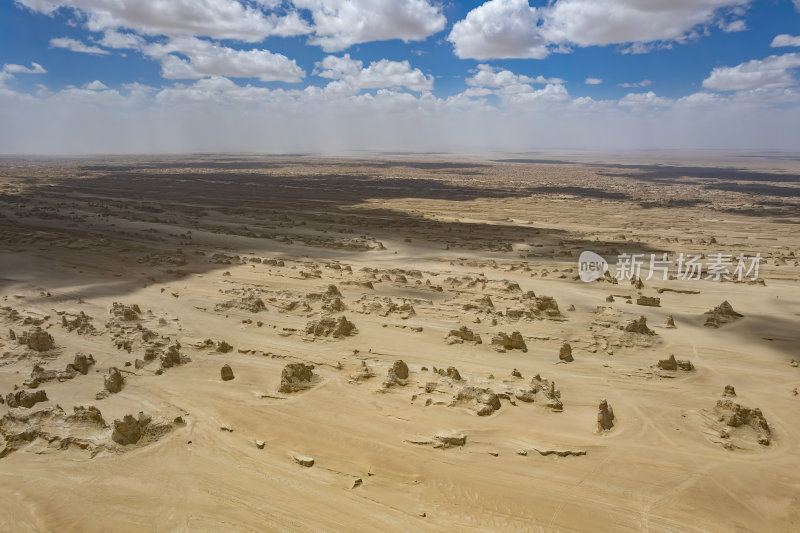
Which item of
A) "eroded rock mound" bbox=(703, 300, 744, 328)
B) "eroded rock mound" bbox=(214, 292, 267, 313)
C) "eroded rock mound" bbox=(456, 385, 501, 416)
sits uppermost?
"eroded rock mound" bbox=(214, 292, 267, 313)

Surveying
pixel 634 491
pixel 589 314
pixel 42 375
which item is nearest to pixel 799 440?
pixel 634 491

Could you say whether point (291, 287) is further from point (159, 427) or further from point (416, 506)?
point (416, 506)

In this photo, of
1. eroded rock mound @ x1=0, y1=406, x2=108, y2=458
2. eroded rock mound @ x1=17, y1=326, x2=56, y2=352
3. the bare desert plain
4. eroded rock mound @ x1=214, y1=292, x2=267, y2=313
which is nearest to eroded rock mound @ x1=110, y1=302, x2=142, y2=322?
the bare desert plain

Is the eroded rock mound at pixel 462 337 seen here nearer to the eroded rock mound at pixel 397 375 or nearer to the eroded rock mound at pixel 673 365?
the eroded rock mound at pixel 397 375

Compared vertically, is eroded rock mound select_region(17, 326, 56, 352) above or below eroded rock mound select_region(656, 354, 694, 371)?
above

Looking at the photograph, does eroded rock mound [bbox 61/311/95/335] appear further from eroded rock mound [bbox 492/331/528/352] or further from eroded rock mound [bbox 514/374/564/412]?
eroded rock mound [bbox 514/374/564/412]

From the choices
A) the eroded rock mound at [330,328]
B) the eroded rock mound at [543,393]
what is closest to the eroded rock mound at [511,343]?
the eroded rock mound at [543,393]
